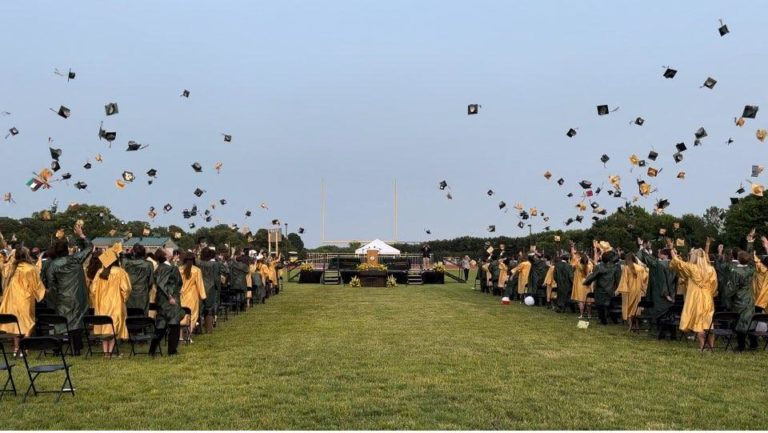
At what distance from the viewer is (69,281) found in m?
12.6

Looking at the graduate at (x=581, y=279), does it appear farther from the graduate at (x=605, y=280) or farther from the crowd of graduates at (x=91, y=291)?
the crowd of graduates at (x=91, y=291)

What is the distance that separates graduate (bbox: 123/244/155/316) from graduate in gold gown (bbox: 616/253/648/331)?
1157cm

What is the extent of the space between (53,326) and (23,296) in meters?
0.78

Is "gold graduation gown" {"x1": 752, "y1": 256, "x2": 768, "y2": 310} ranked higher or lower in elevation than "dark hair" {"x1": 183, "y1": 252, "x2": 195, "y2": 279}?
lower

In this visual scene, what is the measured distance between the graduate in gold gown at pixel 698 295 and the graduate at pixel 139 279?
11.0m

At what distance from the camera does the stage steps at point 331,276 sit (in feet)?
142

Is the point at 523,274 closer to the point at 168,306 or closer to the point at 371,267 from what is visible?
the point at 371,267

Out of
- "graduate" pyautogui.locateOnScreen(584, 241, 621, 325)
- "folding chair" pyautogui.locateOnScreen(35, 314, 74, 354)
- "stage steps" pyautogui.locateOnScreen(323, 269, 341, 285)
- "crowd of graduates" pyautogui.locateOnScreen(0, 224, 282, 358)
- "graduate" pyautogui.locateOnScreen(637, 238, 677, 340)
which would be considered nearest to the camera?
"folding chair" pyautogui.locateOnScreen(35, 314, 74, 354)

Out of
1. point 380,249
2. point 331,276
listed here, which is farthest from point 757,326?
point 380,249

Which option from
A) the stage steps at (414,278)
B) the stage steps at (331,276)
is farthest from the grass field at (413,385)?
the stage steps at (414,278)

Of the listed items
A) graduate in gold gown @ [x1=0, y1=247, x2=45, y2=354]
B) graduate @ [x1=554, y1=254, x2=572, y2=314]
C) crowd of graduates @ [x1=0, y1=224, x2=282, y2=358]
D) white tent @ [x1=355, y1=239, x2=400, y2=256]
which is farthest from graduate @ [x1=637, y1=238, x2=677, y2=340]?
white tent @ [x1=355, y1=239, x2=400, y2=256]

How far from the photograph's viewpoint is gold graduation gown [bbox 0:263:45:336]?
1253 cm

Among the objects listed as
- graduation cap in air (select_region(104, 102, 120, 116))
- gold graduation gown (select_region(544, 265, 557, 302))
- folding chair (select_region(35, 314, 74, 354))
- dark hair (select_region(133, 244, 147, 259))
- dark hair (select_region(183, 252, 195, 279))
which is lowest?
folding chair (select_region(35, 314, 74, 354))

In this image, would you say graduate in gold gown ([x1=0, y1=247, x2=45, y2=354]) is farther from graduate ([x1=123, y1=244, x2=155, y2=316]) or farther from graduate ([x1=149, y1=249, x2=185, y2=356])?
graduate ([x1=149, y1=249, x2=185, y2=356])
